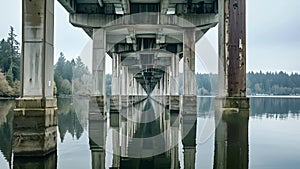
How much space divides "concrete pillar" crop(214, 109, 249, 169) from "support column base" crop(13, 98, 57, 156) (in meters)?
6.24

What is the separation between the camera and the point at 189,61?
121ft

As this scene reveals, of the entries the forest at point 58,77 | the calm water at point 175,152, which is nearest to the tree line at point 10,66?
the forest at point 58,77

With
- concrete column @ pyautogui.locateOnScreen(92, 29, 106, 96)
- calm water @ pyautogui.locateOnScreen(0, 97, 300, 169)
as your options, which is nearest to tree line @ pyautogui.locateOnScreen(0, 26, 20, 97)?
concrete column @ pyautogui.locateOnScreen(92, 29, 106, 96)

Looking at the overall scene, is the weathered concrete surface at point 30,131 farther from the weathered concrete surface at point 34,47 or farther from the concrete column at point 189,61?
the concrete column at point 189,61

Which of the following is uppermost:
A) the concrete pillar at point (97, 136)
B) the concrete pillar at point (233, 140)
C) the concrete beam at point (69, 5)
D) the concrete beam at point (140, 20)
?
the concrete beam at point (69, 5)

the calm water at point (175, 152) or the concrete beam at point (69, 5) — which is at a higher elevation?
the concrete beam at point (69, 5)

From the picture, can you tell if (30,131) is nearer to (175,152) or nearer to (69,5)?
(175,152)

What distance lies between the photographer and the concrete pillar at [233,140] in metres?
14.3

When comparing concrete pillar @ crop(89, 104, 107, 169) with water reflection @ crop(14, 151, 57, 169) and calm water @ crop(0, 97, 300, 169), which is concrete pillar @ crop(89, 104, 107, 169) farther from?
water reflection @ crop(14, 151, 57, 169)

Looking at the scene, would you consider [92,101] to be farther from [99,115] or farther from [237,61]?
[237,61]

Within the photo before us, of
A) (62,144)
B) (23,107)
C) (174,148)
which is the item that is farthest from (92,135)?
(23,107)

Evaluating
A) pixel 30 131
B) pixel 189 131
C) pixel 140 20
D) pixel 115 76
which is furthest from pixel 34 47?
pixel 115 76

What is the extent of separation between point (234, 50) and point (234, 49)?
39 mm

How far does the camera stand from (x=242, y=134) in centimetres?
1591
